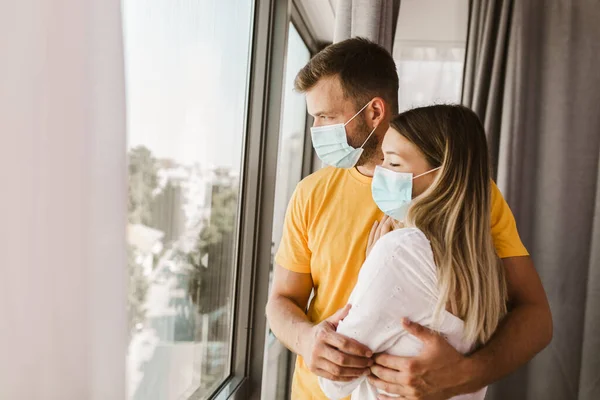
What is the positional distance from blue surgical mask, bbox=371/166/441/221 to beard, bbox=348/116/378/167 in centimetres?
21

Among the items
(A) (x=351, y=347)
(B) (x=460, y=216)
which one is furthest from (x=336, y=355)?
(B) (x=460, y=216)

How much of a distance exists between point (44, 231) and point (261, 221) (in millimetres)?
1616

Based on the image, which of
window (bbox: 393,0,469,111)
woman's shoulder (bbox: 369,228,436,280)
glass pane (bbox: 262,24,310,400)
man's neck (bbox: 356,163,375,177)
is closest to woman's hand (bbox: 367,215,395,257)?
man's neck (bbox: 356,163,375,177)

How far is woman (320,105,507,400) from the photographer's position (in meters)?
0.94

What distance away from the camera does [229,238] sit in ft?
6.48

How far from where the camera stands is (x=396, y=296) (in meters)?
0.93

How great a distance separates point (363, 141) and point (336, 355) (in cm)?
67

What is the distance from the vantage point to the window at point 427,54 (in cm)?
281

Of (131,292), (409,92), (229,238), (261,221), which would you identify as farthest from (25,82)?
(409,92)

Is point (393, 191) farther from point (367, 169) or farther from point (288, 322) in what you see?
point (288, 322)

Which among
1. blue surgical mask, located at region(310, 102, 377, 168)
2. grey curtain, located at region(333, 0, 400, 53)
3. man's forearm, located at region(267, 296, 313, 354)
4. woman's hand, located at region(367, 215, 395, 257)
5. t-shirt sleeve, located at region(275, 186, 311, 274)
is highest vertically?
grey curtain, located at region(333, 0, 400, 53)

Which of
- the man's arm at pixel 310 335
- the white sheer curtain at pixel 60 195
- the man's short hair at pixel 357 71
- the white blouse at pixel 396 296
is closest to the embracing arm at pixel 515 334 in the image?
the white blouse at pixel 396 296

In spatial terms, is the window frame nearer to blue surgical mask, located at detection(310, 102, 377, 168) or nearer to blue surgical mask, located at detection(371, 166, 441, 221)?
blue surgical mask, located at detection(310, 102, 377, 168)

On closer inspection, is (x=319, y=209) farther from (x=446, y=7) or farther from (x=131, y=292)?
(x=446, y=7)
